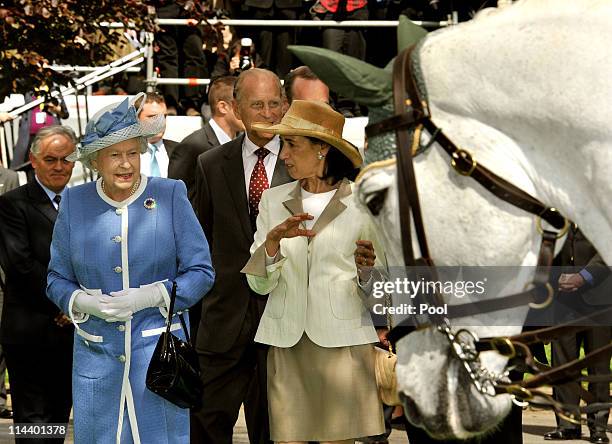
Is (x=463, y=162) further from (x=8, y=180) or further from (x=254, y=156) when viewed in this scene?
(x=8, y=180)

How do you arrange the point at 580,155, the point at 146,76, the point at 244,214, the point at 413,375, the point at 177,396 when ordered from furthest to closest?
1. the point at 146,76
2. the point at 244,214
3. the point at 177,396
4. the point at 413,375
5. the point at 580,155

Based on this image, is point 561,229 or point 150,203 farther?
point 150,203

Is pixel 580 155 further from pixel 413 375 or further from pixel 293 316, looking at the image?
pixel 293 316

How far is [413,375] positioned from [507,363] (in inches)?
12.1

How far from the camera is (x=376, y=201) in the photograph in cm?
397

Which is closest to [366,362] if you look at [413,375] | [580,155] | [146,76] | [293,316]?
[293,316]

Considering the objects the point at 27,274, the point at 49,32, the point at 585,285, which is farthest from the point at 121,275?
the point at 49,32

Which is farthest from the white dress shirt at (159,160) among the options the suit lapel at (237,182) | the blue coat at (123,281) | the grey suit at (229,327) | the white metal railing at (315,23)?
the blue coat at (123,281)

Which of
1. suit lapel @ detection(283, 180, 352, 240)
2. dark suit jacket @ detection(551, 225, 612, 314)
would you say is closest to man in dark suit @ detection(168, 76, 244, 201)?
suit lapel @ detection(283, 180, 352, 240)

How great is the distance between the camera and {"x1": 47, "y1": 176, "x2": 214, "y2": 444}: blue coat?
611 cm

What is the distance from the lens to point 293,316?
20.6 feet

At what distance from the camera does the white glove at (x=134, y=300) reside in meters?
6.00

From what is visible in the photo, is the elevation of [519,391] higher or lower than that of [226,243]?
lower

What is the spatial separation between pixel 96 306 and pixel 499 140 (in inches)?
110
